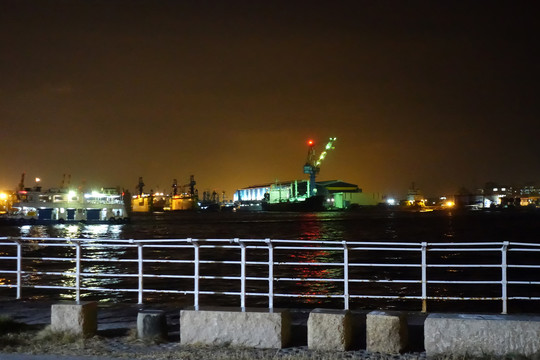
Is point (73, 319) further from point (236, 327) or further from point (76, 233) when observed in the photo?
point (76, 233)

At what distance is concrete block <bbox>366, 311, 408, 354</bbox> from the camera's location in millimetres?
8477

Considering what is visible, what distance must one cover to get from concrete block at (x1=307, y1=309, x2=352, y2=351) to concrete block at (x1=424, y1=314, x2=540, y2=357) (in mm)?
1019

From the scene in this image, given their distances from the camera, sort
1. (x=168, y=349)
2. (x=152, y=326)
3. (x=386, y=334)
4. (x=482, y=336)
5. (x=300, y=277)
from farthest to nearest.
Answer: (x=300, y=277) < (x=152, y=326) < (x=168, y=349) < (x=386, y=334) < (x=482, y=336)

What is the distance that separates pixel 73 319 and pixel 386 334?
4.27 metres

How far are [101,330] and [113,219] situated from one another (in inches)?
4186

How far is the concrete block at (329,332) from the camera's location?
8.63 meters

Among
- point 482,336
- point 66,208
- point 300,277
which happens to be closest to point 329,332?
point 482,336

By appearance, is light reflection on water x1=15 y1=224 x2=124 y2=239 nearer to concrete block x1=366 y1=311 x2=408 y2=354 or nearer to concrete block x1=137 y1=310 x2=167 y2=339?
concrete block x1=137 y1=310 x2=167 y2=339

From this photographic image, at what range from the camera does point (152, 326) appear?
9.28 m

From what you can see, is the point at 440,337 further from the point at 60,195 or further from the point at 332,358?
the point at 60,195

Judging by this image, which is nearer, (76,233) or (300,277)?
(300,277)

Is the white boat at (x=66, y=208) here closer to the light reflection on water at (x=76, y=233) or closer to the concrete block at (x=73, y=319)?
the light reflection on water at (x=76, y=233)

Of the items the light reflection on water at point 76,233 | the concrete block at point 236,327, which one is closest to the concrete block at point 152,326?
the concrete block at point 236,327

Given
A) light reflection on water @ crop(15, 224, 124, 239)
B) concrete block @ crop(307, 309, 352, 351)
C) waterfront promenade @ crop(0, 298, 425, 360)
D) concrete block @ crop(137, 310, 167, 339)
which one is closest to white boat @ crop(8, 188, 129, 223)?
light reflection on water @ crop(15, 224, 124, 239)
